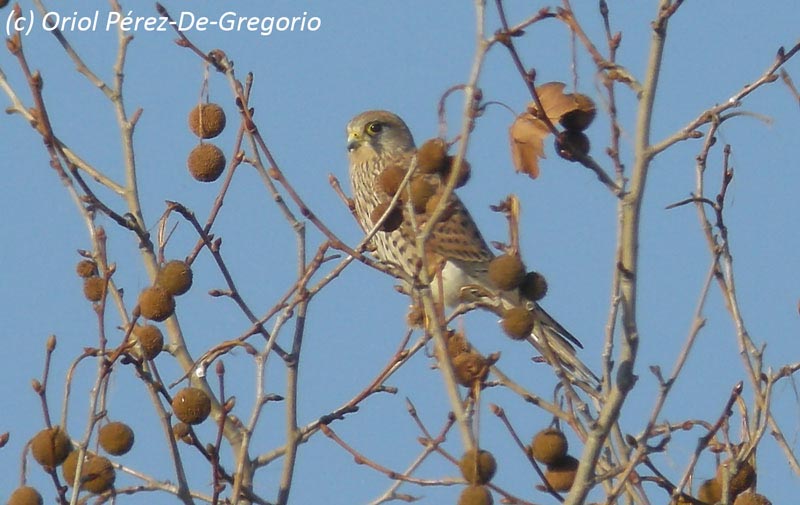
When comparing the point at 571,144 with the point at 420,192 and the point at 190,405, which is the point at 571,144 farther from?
the point at 190,405

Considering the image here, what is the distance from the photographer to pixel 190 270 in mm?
2721

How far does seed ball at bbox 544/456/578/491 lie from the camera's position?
260 cm

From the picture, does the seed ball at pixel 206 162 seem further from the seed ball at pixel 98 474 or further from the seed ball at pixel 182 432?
the seed ball at pixel 98 474

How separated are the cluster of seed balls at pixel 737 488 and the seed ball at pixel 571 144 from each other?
705 millimetres

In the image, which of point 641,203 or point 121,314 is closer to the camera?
point 641,203

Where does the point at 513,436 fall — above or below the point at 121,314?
below

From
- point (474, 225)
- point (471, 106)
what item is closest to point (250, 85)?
point (471, 106)

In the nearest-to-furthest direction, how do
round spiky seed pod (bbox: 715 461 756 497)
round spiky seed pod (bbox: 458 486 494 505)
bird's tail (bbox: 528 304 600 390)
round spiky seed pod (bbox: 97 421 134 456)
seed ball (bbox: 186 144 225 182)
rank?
round spiky seed pod (bbox: 458 486 494 505) → round spiky seed pod (bbox: 97 421 134 456) → round spiky seed pod (bbox: 715 461 756 497) → seed ball (bbox: 186 144 225 182) → bird's tail (bbox: 528 304 600 390)

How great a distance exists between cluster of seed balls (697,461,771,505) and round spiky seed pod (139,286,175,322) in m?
1.12

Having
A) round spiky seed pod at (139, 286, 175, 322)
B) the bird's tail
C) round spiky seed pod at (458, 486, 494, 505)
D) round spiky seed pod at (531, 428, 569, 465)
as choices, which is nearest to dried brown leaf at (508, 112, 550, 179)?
round spiky seed pod at (531, 428, 569, 465)

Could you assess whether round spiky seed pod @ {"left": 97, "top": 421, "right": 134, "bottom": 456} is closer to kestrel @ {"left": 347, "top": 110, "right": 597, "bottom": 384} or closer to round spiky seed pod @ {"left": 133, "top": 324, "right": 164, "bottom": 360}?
round spiky seed pod @ {"left": 133, "top": 324, "right": 164, "bottom": 360}

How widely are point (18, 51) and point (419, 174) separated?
0.85 m

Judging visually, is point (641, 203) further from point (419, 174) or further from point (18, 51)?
point (18, 51)

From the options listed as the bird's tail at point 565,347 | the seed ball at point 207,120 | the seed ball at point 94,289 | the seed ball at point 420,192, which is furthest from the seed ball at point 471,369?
the bird's tail at point 565,347
